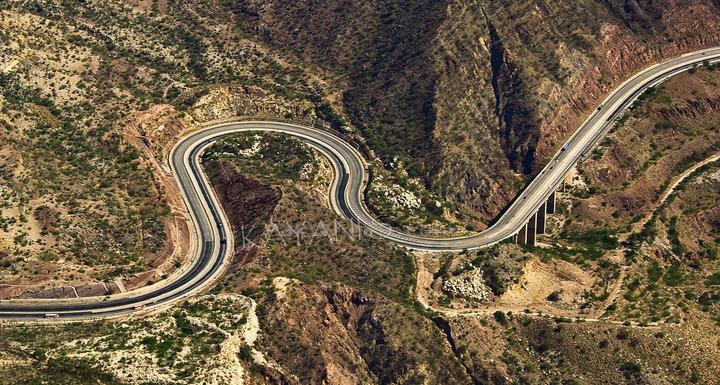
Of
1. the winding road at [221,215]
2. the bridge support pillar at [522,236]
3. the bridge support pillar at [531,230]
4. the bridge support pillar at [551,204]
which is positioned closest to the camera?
the winding road at [221,215]

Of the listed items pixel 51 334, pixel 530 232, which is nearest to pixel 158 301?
pixel 51 334

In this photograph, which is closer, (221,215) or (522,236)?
(221,215)

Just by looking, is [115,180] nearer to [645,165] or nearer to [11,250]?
[11,250]

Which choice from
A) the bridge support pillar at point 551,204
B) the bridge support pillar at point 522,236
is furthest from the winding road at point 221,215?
the bridge support pillar at point 522,236

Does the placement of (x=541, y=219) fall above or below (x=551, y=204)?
below

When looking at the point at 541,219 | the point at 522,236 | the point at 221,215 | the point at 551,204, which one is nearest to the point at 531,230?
the point at 522,236

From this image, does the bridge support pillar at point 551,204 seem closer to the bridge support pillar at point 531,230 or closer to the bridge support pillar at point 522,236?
the bridge support pillar at point 531,230

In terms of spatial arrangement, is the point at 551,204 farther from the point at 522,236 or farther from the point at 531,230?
the point at 522,236
